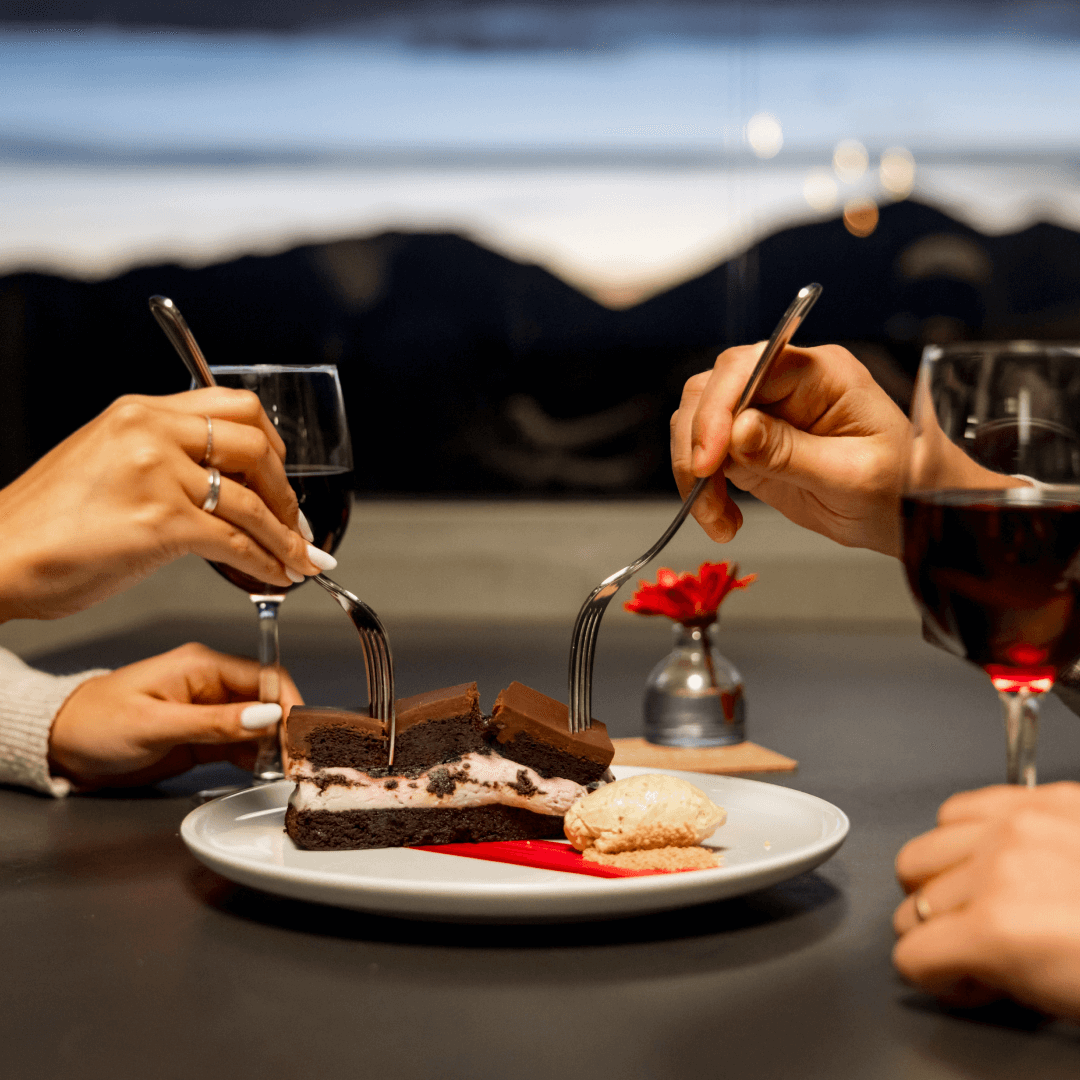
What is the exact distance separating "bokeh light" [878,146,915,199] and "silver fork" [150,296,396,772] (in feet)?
8.86

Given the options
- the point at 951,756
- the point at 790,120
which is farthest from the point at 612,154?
the point at 951,756

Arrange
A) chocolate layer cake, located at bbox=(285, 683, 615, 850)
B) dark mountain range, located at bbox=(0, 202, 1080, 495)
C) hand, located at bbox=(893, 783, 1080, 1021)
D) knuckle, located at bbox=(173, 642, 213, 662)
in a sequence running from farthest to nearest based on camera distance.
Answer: dark mountain range, located at bbox=(0, 202, 1080, 495), knuckle, located at bbox=(173, 642, 213, 662), chocolate layer cake, located at bbox=(285, 683, 615, 850), hand, located at bbox=(893, 783, 1080, 1021)

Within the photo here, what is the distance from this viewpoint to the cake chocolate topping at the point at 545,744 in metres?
0.92

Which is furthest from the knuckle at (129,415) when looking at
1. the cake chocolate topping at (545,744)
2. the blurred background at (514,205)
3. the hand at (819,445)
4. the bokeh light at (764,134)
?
the bokeh light at (764,134)

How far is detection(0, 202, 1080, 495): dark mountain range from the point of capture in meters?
3.50

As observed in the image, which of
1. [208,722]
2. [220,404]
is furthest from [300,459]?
[208,722]

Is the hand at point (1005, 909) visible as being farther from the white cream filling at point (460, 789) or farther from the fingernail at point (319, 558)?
the fingernail at point (319, 558)

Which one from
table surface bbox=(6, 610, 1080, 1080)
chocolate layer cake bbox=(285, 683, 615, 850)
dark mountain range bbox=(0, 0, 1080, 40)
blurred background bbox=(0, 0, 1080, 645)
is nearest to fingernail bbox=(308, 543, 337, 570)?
chocolate layer cake bbox=(285, 683, 615, 850)

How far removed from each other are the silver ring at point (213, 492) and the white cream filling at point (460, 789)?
21cm

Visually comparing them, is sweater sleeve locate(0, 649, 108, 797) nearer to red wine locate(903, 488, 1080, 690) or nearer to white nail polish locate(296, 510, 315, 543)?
white nail polish locate(296, 510, 315, 543)

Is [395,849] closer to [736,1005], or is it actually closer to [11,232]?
[736,1005]

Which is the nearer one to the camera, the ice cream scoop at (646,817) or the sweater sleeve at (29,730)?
the ice cream scoop at (646,817)

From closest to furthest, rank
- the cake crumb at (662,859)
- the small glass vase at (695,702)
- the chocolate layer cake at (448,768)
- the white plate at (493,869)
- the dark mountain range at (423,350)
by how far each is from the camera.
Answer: the white plate at (493,869)
the cake crumb at (662,859)
the chocolate layer cake at (448,768)
the small glass vase at (695,702)
the dark mountain range at (423,350)

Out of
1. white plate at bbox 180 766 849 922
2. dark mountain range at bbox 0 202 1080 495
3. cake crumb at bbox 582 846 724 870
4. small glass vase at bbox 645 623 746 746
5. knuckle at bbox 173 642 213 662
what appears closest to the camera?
white plate at bbox 180 766 849 922
